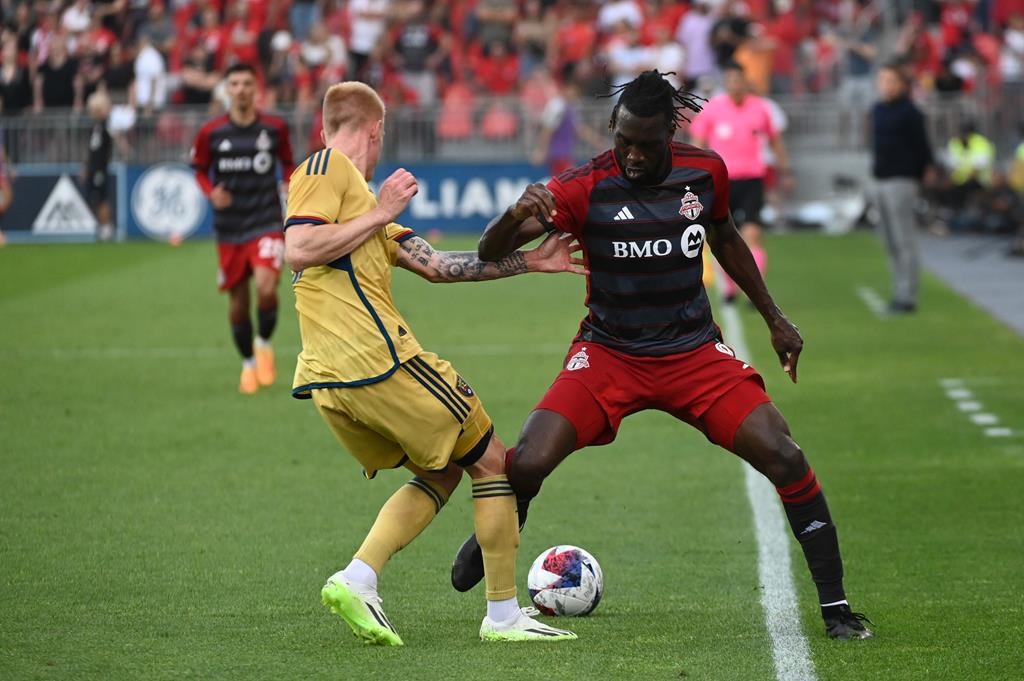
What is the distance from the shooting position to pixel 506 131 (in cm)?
2831

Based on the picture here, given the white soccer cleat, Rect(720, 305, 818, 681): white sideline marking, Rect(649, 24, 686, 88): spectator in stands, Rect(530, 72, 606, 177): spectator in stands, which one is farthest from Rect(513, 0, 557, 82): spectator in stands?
the white soccer cleat

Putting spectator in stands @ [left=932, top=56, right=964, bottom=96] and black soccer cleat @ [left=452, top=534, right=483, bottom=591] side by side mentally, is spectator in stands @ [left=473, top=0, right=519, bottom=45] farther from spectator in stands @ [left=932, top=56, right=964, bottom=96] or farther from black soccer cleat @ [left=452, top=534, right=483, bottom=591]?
black soccer cleat @ [left=452, top=534, right=483, bottom=591]

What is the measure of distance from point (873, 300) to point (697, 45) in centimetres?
1049

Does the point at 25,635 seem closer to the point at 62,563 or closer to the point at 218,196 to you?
the point at 62,563

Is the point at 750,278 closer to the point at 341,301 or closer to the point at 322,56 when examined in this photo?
the point at 341,301

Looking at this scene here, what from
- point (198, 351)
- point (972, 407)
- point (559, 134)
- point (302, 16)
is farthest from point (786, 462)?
point (302, 16)

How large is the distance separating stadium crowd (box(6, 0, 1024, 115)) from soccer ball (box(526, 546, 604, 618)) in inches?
846

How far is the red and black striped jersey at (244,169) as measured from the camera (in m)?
12.9

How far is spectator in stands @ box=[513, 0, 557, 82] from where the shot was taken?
2992cm

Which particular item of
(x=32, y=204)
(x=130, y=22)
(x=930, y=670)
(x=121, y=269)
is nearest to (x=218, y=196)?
(x=930, y=670)

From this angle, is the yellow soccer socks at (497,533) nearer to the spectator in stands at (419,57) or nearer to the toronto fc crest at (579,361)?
the toronto fc crest at (579,361)

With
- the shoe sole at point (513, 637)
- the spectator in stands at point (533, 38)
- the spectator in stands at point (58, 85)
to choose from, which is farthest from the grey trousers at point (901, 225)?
the spectator in stands at point (58, 85)

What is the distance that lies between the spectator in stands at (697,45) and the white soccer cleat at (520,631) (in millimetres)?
22534

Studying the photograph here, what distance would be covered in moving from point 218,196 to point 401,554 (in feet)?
18.5
